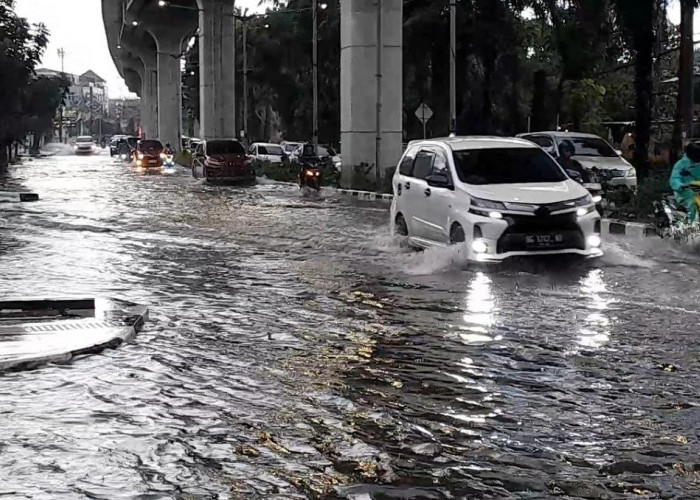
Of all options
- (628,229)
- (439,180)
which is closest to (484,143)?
(439,180)

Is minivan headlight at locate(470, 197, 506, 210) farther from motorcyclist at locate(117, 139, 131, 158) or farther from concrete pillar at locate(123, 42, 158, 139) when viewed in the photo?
concrete pillar at locate(123, 42, 158, 139)

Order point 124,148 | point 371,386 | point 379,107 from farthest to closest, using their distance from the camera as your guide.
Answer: point 124,148 → point 379,107 → point 371,386

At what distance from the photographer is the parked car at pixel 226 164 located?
40.4 meters

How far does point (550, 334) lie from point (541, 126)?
34.4m

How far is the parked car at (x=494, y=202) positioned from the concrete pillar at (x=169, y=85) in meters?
61.4

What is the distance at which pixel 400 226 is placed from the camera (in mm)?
16094

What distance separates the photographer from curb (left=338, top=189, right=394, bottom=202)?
99.3ft

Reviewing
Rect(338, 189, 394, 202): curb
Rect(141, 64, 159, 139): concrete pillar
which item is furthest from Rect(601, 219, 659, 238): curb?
Rect(141, 64, 159, 139): concrete pillar

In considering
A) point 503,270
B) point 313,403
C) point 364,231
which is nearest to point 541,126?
point 364,231

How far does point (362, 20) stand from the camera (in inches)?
1331

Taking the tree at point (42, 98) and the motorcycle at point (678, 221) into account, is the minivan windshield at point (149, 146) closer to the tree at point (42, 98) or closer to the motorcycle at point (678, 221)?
the tree at point (42, 98)

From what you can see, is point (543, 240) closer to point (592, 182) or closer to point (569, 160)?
point (592, 182)

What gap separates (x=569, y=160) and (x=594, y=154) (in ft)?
9.37

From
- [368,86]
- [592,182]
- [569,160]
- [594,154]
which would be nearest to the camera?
[592,182]
